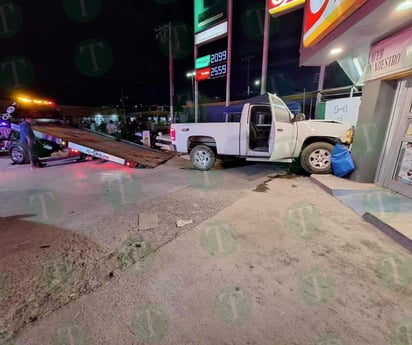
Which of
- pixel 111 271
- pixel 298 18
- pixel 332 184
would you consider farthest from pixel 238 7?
pixel 111 271

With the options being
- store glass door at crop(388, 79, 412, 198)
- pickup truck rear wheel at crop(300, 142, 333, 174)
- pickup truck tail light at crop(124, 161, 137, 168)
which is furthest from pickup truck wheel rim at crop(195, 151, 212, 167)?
store glass door at crop(388, 79, 412, 198)

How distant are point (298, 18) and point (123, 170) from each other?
15.8 m

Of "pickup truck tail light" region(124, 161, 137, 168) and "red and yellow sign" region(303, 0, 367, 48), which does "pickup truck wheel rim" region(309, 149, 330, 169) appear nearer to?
"red and yellow sign" region(303, 0, 367, 48)

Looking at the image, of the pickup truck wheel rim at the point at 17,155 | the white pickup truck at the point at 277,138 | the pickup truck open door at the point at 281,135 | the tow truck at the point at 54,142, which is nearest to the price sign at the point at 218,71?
the tow truck at the point at 54,142

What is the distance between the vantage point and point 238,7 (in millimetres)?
15375

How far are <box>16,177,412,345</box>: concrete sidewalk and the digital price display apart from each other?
52.5 feet

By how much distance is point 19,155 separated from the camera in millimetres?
8133

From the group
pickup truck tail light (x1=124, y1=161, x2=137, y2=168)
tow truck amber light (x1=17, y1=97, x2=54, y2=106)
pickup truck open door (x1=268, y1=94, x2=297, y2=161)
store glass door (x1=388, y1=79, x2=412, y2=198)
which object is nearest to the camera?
store glass door (x1=388, y1=79, x2=412, y2=198)

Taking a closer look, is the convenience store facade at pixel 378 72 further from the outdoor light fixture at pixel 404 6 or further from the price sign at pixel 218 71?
the price sign at pixel 218 71

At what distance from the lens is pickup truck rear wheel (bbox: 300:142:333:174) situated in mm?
5961

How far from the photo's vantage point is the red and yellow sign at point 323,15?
12.0ft

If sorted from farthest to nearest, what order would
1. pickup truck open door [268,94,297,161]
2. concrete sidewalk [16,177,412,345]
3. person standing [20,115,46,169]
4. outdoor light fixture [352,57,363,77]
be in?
person standing [20,115,46,169]
outdoor light fixture [352,57,363,77]
pickup truck open door [268,94,297,161]
concrete sidewalk [16,177,412,345]

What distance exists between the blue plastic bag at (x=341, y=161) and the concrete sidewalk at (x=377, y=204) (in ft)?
0.66

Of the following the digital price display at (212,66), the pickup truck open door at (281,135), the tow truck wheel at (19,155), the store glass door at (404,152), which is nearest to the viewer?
the store glass door at (404,152)
